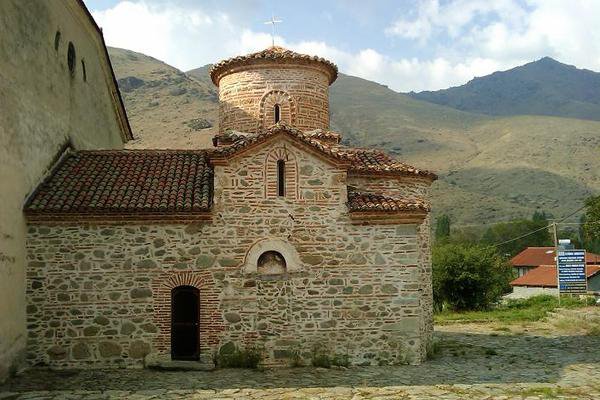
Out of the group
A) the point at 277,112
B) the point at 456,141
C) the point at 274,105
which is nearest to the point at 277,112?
the point at 277,112

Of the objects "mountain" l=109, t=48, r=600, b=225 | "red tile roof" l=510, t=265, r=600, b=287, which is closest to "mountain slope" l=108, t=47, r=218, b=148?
"mountain" l=109, t=48, r=600, b=225

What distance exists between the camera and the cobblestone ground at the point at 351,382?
9.00m

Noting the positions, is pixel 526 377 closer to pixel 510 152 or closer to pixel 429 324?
pixel 429 324

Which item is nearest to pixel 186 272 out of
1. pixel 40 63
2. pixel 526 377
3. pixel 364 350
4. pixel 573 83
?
pixel 364 350

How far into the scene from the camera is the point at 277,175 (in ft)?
38.1

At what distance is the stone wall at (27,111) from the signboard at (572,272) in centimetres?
1998

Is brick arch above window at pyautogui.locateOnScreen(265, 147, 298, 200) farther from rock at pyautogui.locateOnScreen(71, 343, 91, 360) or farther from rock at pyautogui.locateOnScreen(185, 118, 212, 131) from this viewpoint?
rock at pyautogui.locateOnScreen(185, 118, 212, 131)

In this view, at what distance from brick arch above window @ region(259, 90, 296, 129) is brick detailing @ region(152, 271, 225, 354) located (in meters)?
5.46

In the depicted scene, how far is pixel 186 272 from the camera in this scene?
36.9ft

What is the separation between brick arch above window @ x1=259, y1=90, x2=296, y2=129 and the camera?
49.4 feet

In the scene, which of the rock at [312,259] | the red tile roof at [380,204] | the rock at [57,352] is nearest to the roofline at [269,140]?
the red tile roof at [380,204]

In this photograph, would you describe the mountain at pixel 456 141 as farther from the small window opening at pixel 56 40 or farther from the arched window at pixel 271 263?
the arched window at pixel 271 263

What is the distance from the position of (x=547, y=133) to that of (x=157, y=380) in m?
102

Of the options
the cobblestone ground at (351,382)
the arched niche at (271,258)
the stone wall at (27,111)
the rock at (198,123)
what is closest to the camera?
the cobblestone ground at (351,382)
